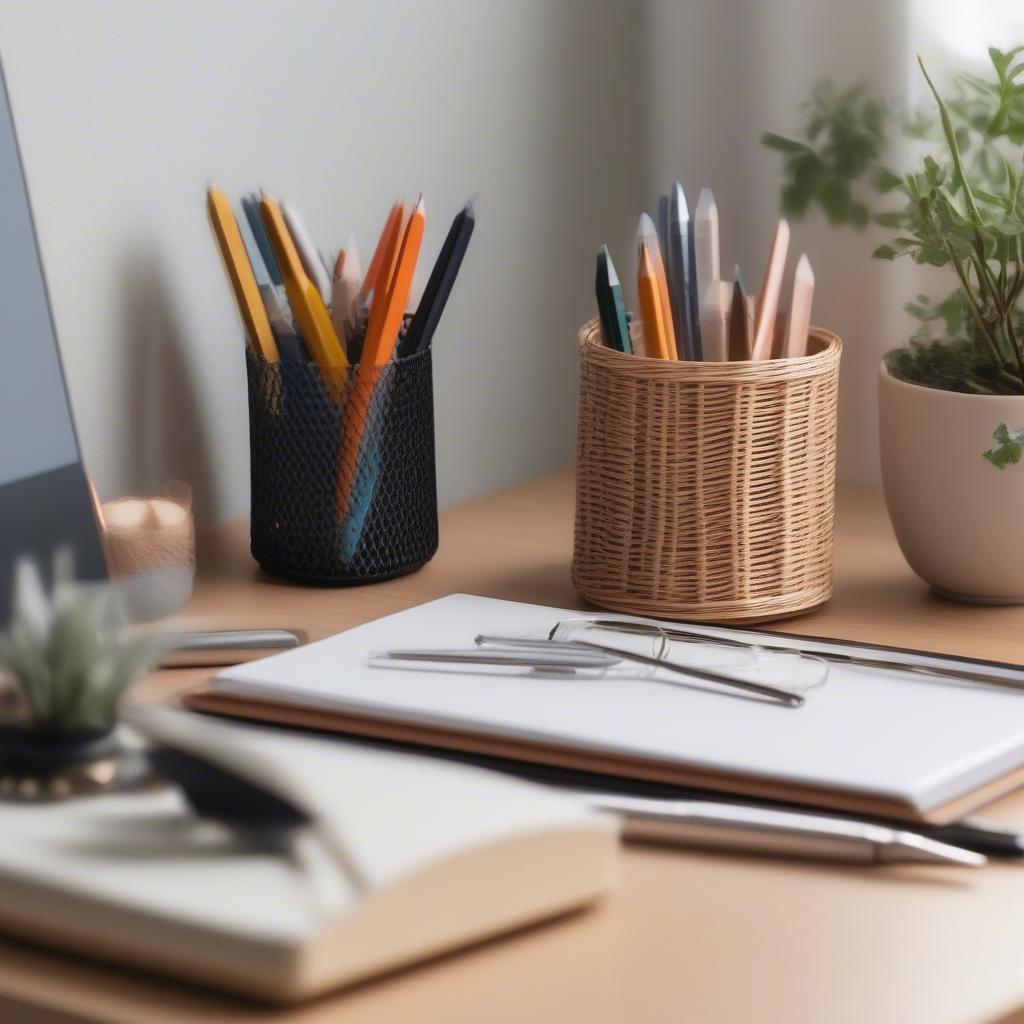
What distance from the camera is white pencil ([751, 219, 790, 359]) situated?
0.73m

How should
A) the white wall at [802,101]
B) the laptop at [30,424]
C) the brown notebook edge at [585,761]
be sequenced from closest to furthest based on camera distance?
the brown notebook edge at [585,761], the laptop at [30,424], the white wall at [802,101]

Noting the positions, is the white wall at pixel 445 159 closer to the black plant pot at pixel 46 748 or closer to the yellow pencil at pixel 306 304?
the yellow pencil at pixel 306 304

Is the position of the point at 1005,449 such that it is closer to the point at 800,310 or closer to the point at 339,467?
the point at 800,310

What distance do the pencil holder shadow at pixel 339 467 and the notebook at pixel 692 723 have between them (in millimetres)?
143

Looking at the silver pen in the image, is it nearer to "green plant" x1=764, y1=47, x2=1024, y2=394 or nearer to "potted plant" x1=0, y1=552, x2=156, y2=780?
"potted plant" x1=0, y1=552, x2=156, y2=780

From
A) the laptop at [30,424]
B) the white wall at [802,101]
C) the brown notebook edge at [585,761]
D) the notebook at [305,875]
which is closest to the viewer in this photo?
the notebook at [305,875]

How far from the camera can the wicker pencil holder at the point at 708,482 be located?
68cm

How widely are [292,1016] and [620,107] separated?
81cm

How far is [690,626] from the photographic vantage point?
654mm

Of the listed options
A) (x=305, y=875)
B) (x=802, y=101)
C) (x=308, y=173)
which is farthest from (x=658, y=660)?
(x=802, y=101)

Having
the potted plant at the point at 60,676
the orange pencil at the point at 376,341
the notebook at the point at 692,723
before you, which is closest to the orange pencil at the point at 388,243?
the orange pencil at the point at 376,341

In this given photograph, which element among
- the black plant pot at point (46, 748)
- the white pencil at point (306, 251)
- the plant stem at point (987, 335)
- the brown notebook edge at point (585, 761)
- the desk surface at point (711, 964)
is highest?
the white pencil at point (306, 251)

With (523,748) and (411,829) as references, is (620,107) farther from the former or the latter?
(411,829)

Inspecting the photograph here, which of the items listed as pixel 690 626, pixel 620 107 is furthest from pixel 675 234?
pixel 620 107
